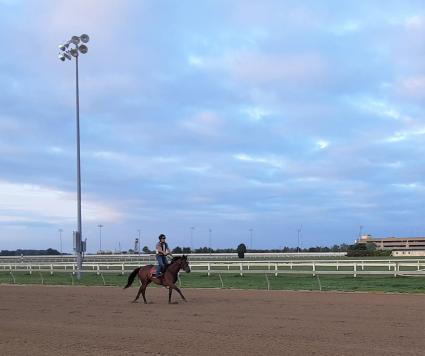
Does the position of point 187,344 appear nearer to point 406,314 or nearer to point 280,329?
point 280,329

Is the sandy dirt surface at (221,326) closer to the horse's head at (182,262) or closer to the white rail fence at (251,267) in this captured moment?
the horse's head at (182,262)

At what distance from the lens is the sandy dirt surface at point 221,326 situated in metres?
9.98

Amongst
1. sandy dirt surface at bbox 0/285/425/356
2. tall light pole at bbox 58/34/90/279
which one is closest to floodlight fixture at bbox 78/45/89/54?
tall light pole at bbox 58/34/90/279

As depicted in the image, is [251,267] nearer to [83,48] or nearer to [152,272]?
[83,48]

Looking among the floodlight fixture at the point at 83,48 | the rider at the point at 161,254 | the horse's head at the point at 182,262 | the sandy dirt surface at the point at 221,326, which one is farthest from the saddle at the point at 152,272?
the floodlight fixture at the point at 83,48

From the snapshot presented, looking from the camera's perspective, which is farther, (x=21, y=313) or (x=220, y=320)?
(x=21, y=313)

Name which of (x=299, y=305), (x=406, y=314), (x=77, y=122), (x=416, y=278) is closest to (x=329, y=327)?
(x=406, y=314)

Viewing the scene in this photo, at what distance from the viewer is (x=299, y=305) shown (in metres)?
17.5

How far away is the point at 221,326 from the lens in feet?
42.3

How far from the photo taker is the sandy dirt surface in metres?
9.98

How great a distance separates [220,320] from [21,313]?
6386 mm

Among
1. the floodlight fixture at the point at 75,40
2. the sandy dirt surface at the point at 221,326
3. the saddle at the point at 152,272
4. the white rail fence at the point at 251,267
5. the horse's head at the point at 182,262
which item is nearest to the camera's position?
the sandy dirt surface at the point at 221,326

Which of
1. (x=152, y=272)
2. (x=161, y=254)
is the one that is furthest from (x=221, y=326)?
(x=152, y=272)

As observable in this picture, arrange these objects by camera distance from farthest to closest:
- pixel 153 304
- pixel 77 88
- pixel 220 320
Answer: pixel 77 88 < pixel 153 304 < pixel 220 320
